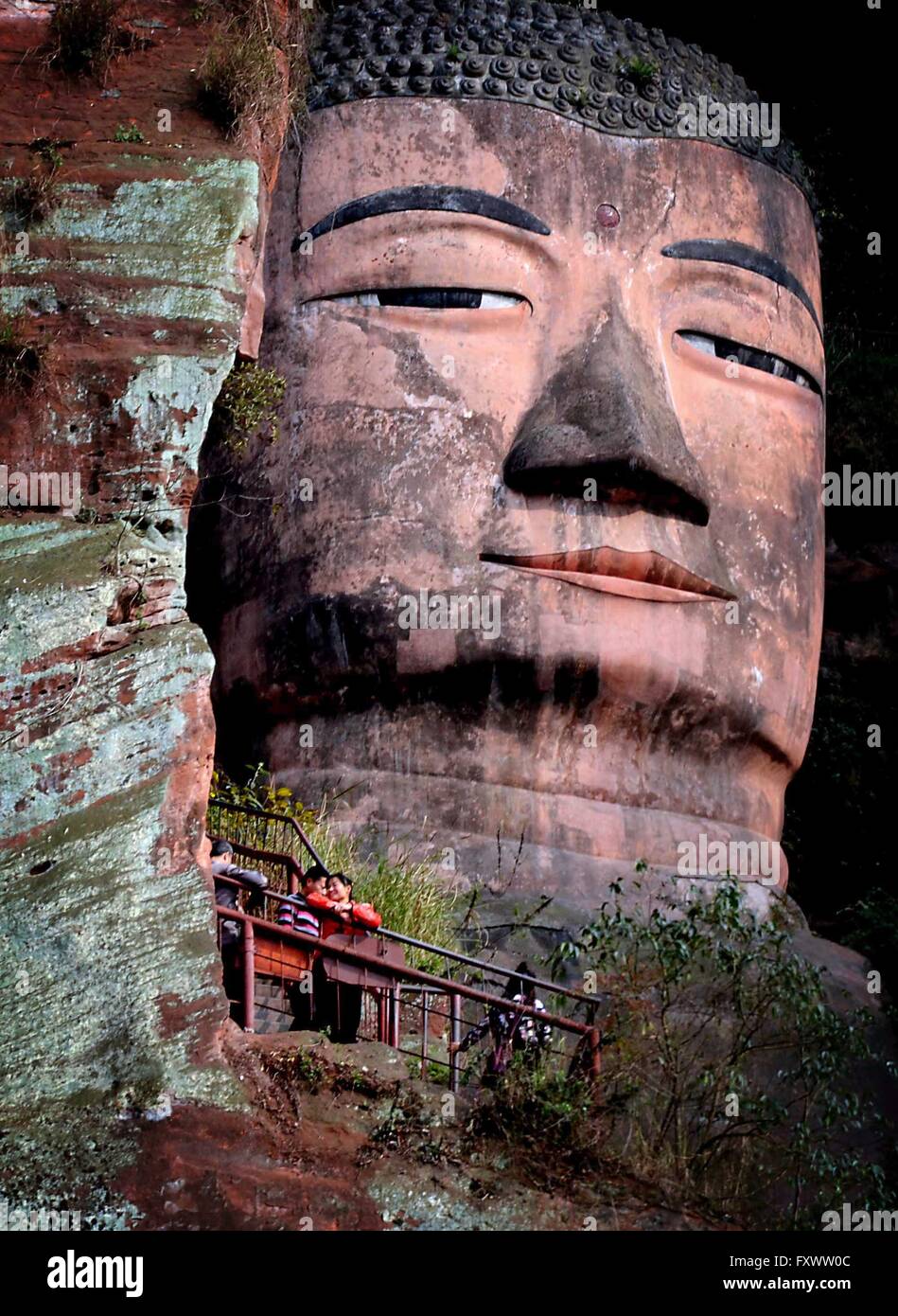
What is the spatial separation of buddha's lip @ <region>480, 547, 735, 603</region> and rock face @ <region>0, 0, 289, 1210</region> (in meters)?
2.37

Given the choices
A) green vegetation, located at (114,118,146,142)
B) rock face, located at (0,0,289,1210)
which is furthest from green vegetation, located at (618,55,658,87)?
green vegetation, located at (114,118,146,142)

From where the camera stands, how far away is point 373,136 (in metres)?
14.1

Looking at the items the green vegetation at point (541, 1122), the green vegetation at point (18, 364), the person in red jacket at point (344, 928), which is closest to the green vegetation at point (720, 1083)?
the green vegetation at point (541, 1122)

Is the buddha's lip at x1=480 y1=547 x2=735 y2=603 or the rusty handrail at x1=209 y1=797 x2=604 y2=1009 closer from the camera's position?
the rusty handrail at x1=209 y1=797 x2=604 y2=1009

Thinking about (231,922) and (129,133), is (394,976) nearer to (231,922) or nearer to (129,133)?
(231,922)

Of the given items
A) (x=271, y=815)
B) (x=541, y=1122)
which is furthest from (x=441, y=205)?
(x=541, y=1122)

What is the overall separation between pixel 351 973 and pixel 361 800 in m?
2.66

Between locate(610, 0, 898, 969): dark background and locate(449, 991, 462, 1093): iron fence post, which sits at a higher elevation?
locate(610, 0, 898, 969): dark background

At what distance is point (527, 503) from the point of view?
13352 millimetres

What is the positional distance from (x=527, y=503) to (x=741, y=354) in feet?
6.49

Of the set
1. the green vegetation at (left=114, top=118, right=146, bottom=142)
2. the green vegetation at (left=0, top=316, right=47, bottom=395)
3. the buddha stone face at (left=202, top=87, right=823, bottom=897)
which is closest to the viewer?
the green vegetation at (left=0, top=316, right=47, bottom=395)

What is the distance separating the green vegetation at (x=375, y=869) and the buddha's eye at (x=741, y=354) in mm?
3859

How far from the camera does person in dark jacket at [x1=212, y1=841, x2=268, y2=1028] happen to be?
33.3 ft

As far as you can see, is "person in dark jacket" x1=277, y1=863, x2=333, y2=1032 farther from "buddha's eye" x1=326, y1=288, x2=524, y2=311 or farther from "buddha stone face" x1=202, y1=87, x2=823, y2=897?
"buddha's eye" x1=326, y1=288, x2=524, y2=311
